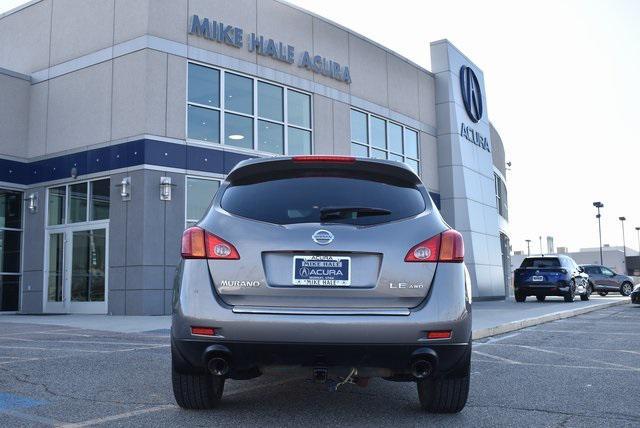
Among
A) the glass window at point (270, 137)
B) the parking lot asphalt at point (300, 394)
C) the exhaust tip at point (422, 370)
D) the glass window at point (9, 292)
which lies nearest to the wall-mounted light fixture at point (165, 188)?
the glass window at point (270, 137)

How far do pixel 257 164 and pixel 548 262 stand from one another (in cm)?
1959

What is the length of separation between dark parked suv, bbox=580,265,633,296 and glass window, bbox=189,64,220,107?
22.7 m

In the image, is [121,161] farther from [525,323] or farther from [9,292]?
[525,323]

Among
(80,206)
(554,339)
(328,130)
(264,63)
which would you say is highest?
(264,63)

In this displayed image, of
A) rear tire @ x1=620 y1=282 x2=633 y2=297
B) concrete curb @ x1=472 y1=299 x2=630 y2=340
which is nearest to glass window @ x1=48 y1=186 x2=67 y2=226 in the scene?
concrete curb @ x1=472 y1=299 x2=630 y2=340

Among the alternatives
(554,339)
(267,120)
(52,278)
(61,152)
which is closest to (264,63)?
(267,120)

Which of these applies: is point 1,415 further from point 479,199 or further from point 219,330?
point 479,199

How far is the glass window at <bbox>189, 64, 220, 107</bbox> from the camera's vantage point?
15945 millimetres

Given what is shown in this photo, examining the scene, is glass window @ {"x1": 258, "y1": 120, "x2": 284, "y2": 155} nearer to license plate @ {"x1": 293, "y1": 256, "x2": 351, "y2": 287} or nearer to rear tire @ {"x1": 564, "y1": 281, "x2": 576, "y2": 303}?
rear tire @ {"x1": 564, "y1": 281, "x2": 576, "y2": 303}

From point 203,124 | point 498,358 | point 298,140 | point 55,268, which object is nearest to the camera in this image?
point 498,358

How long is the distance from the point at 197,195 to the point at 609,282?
23881mm

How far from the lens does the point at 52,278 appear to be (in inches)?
661

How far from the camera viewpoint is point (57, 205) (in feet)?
55.5

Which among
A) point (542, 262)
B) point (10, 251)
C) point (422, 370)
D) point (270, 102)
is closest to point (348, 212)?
point (422, 370)
